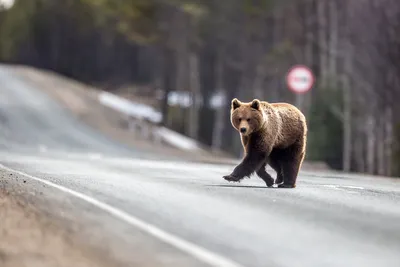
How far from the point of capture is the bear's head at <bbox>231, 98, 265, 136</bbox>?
1333 centimetres

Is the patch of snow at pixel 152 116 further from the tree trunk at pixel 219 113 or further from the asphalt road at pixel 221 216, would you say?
the asphalt road at pixel 221 216

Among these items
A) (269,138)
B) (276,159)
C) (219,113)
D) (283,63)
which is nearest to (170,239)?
(269,138)

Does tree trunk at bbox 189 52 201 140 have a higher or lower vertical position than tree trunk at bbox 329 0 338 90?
lower

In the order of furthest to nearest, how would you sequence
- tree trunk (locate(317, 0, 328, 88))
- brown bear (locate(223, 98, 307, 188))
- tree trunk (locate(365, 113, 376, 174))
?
tree trunk (locate(317, 0, 328, 88))
tree trunk (locate(365, 113, 376, 174))
brown bear (locate(223, 98, 307, 188))

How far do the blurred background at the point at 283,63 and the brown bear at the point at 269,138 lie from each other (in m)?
15.0

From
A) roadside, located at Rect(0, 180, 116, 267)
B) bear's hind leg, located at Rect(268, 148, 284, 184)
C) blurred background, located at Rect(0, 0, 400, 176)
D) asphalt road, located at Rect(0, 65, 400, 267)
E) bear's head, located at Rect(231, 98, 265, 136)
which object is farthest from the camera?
blurred background, located at Rect(0, 0, 400, 176)

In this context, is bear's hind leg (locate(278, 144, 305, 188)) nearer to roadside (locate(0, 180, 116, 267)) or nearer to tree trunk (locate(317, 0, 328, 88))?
roadside (locate(0, 180, 116, 267))

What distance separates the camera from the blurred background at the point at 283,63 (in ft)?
127

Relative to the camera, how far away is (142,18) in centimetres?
5141

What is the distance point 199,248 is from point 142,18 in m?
43.4

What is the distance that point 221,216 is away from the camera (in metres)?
10.9

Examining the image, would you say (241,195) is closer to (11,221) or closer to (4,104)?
(11,221)

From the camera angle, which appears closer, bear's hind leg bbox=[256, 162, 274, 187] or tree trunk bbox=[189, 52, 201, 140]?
bear's hind leg bbox=[256, 162, 274, 187]

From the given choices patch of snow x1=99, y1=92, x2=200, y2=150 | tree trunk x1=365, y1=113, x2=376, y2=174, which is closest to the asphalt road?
tree trunk x1=365, y1=113, x2=376, y2=174
